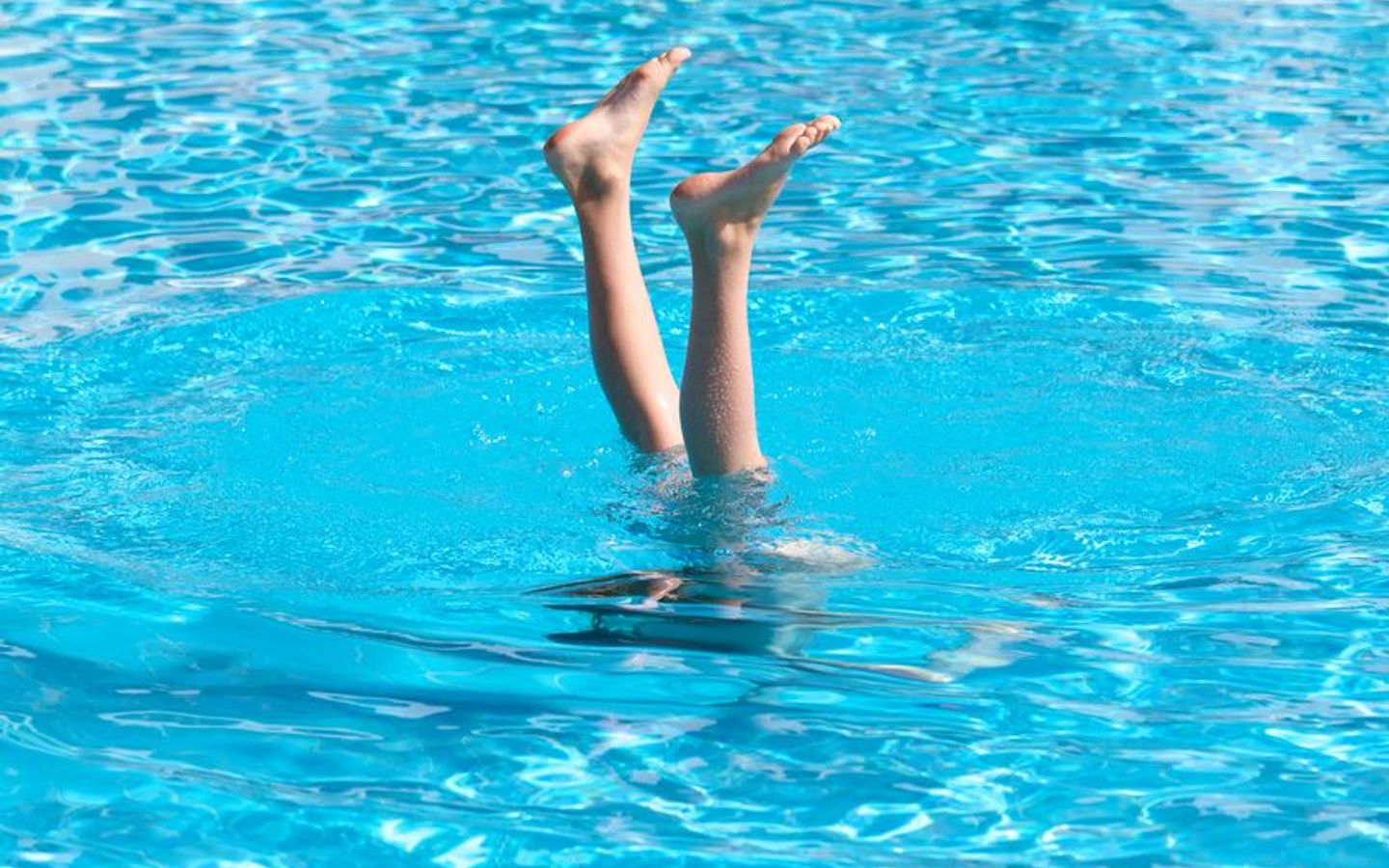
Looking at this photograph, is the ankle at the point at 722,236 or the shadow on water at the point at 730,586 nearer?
the shadow on water at the point at 730,586

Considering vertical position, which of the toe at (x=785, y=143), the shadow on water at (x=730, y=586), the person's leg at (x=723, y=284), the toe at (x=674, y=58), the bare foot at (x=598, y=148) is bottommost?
the shadow on water at (x=730, y=586)

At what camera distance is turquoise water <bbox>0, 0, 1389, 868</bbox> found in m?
3.17

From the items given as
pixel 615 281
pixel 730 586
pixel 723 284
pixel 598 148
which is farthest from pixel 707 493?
pixel 598 148

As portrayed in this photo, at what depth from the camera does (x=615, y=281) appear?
4.41 m

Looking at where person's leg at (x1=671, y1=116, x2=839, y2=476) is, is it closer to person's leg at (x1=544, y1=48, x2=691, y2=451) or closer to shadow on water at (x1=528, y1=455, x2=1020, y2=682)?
shadow on water at (x1=528, y1=455, x2=1020, y2=682)

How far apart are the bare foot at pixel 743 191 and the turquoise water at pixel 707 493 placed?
2.05 feet

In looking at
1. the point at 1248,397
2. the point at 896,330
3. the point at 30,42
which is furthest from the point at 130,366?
the point at 30,42

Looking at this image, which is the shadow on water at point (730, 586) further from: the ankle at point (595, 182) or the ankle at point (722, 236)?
the ankle at point (595, 182)

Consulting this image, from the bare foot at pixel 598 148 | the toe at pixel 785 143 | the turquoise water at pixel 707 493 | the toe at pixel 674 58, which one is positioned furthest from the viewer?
the toe at pixel 674 58

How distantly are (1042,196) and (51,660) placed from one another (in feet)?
13.8

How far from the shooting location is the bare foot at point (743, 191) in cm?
379

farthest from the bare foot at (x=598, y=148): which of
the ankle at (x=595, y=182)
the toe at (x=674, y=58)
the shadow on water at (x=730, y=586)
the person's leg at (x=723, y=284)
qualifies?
the shadow on water at (x=730, y=586)

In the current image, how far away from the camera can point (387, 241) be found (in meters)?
6.41

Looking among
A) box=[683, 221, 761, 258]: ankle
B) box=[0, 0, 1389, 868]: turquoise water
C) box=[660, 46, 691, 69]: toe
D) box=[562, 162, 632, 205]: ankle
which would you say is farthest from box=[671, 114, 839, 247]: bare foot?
box=[660, 46, 691, 69]: toe
